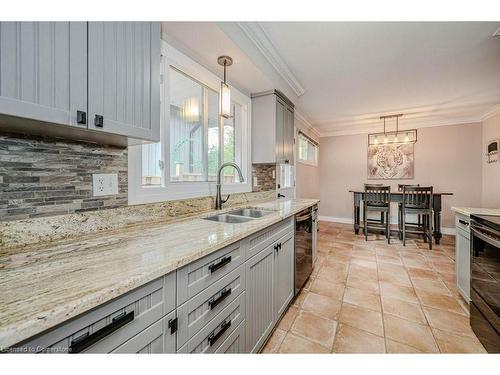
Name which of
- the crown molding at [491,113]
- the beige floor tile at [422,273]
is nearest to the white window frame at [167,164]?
the beige floor tile at [422,273]

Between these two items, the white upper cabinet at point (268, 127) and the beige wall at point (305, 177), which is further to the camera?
the beige wall at point (305, 177)

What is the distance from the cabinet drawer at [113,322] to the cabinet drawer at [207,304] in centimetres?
10

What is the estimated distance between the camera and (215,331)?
955 millimetres

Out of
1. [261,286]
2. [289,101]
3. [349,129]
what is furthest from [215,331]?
[349,129]

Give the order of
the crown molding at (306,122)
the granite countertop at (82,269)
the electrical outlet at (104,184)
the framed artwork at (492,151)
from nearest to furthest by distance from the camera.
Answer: the granite countertop at (82,269) < the electrical outlet at (104,184) < the framed artwork at (492,151) < the crown molding at (306,122)

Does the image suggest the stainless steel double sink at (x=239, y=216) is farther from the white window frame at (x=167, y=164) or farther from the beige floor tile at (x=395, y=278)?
the beige floor tile at (x=395, y=278)

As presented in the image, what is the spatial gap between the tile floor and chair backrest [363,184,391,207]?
3.44 feet

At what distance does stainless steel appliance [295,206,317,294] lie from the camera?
6.38 feet

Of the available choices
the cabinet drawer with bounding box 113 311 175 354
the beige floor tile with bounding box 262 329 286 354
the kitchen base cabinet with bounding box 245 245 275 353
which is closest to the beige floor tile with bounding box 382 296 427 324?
the beige floor tile with bounding box 262 329 286 354

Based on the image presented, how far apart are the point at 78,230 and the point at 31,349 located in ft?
2.23

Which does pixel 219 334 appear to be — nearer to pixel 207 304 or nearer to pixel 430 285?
pixel 207 304

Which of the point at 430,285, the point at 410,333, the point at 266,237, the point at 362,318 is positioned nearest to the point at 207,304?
the point at 266,237

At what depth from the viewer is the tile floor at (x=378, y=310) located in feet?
4.80
